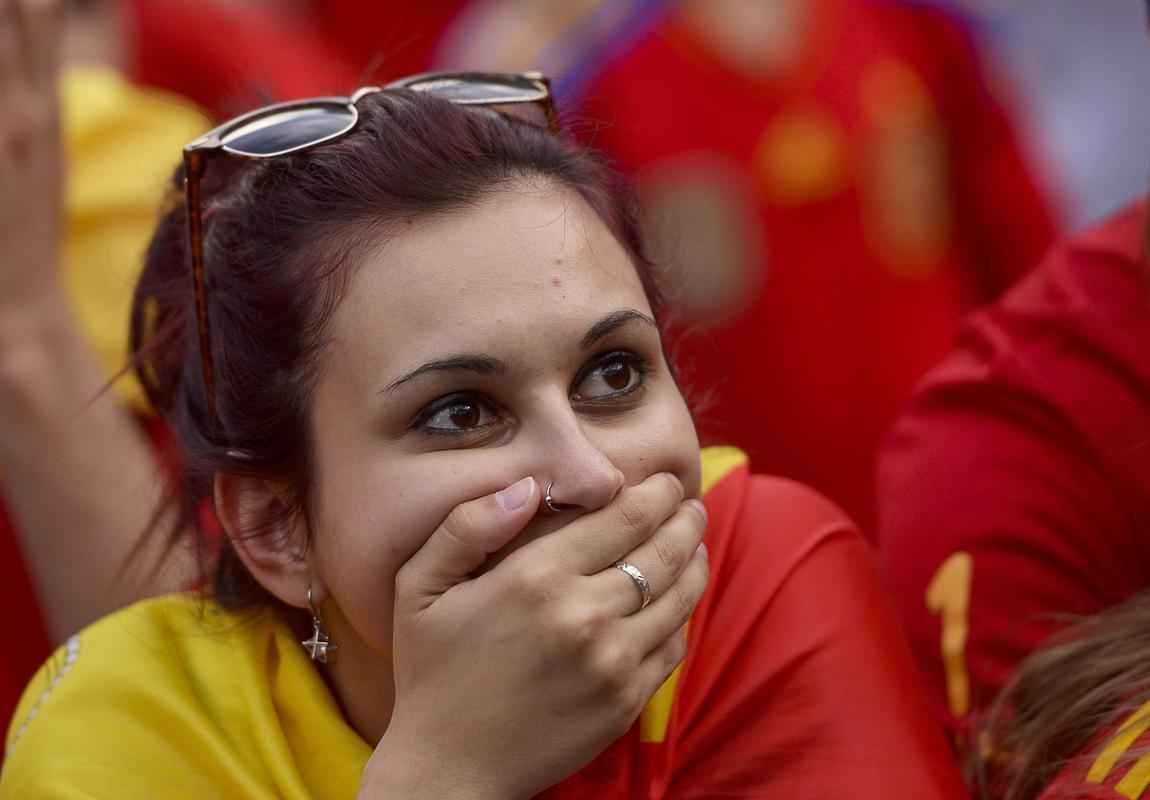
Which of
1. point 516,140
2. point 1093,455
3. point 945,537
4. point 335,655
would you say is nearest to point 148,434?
point 335,655

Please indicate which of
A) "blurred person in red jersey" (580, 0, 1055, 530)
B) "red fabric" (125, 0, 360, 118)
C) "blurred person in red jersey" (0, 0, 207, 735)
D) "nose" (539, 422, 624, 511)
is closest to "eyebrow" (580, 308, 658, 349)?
"nose" (539, 422, 624, 511)

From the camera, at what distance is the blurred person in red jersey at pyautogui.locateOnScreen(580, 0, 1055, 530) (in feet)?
10.9

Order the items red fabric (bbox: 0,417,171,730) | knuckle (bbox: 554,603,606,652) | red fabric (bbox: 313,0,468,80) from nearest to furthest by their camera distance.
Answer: knuckle (bbox: 554,603,606,652) → red fabric (bbox: 0,417,171,730) → red fabric (bbox: 313,0,468,80)

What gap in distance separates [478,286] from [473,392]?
0.34ft

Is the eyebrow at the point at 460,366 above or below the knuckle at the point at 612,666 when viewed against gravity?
above

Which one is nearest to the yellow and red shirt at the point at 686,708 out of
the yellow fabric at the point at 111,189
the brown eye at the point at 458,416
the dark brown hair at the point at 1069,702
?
the dark brown hair at the point at 1069,702

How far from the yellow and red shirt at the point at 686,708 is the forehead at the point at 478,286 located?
1.22ft

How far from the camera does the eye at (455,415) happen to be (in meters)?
1.49

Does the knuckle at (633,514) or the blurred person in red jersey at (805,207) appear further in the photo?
the blurred person in red jersey at (805,207)

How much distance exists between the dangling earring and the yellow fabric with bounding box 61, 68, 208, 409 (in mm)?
962

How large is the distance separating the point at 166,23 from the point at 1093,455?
257cm

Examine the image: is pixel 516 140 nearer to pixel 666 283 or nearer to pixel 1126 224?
pixel 666 283

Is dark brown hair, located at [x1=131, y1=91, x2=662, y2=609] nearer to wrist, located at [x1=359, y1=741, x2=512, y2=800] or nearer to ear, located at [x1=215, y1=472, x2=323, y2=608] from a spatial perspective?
ear, located at [x1=215, y1=472, x2=323, y2=608]

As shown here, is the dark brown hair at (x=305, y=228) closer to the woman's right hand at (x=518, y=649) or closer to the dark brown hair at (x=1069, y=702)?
the woman's right hand at (x=518, y=649)
